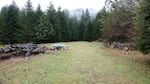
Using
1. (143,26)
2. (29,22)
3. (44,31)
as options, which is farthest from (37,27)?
(143,26)

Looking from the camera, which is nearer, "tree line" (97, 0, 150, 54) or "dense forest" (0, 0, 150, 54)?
"tree line" (97, 0, 150, 54)

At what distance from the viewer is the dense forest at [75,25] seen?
49.3ft

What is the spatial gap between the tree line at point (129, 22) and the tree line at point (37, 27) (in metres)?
14.5

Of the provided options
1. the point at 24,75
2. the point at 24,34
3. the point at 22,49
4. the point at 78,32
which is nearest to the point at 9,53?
the point at 22,49

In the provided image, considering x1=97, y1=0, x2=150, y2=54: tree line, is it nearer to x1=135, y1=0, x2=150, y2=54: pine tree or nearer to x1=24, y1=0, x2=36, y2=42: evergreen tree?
x1=135, y1=0, x2=150, y2=54: pine tree

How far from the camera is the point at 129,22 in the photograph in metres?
25.7

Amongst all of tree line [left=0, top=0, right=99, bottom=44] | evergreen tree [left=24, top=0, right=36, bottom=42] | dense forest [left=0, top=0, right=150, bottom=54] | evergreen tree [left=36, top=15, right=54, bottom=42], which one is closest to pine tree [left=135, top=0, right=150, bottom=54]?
dense forest [left=0, top=0, right=150, bottom=54]

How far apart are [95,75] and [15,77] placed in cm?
421

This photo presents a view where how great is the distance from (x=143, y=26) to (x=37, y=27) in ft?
106

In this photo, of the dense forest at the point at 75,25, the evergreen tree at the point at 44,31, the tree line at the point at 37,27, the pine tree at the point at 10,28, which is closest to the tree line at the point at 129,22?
the dense forest at the point at 75,25

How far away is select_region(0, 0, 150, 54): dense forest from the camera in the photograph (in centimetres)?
1503

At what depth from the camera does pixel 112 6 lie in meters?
28.3

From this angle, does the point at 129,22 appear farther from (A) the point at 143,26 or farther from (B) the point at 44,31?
(B) the point at 44,31

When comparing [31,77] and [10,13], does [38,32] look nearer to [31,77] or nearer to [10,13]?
[10,13]
